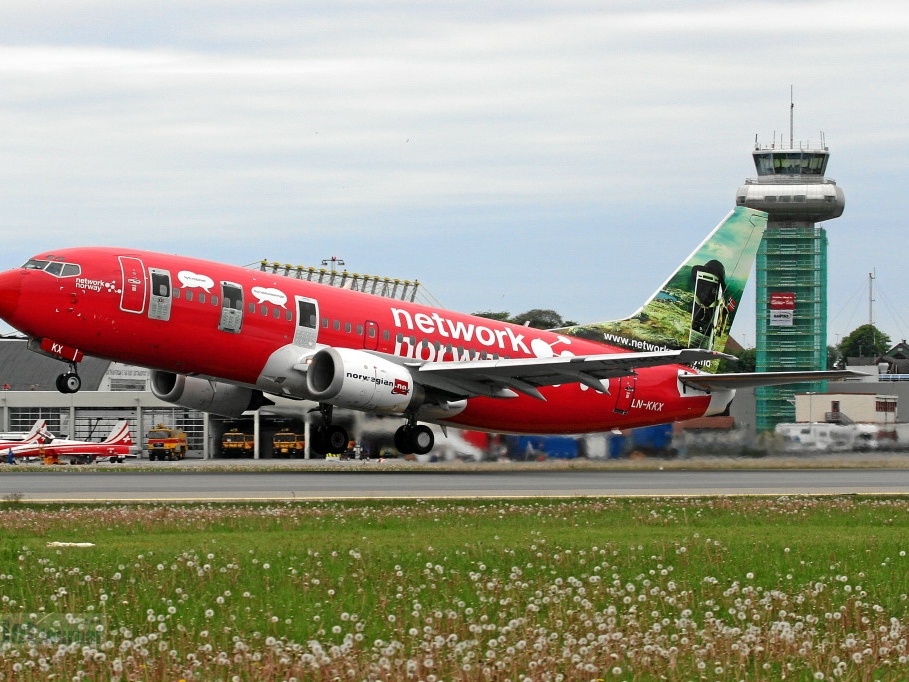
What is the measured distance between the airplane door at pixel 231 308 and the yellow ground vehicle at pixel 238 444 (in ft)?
122

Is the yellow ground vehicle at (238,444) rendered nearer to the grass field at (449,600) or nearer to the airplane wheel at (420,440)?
the airplane wheel at (420,440)

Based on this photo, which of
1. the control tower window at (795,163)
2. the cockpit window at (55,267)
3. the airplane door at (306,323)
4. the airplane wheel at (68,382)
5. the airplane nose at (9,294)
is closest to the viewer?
the airplane nose at (9,294)

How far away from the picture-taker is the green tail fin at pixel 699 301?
4544 cm

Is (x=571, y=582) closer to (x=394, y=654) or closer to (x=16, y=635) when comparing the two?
(x=394, y=654)

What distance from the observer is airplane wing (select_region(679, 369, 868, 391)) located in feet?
124

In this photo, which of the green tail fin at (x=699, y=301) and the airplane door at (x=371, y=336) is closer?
the airplane door at (x=371, y=336)

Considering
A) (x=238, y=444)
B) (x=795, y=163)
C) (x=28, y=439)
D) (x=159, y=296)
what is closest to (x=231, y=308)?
(x=159, y=296)

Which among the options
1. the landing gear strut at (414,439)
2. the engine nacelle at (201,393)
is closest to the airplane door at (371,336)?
the landing gear strut at (414,439)

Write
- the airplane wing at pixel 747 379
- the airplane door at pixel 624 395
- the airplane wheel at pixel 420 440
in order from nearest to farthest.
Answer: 1. the airplane wing at pixel 747 379
2. the airplane wheel at pixel 420 440
3. the airplane door at pixel 624 395

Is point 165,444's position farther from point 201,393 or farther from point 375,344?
point 375,344

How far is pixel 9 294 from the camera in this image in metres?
33.0

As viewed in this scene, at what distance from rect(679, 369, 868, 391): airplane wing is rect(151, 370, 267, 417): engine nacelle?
45.1ft

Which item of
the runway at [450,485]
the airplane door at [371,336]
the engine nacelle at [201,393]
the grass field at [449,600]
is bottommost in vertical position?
the grass field at [449,600]

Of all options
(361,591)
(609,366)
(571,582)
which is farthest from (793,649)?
(609,366)
